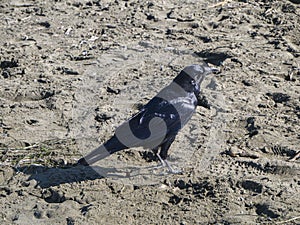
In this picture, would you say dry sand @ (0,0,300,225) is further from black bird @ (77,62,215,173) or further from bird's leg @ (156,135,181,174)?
black bird @ (77,62,215,173)

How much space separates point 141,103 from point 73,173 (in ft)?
4.90

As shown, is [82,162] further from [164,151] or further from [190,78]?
[190,78]

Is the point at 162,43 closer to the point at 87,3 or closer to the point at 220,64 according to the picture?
the point at 220,64

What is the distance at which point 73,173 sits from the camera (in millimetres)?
7238

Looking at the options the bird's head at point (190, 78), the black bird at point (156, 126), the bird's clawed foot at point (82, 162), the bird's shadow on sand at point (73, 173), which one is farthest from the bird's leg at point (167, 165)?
the bird's head at point (190, 78)

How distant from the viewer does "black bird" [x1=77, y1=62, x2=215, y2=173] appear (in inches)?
279

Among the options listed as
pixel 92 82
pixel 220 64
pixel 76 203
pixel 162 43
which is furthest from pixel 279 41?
pixel 76 203

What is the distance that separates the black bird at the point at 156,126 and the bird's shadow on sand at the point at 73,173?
14 cm

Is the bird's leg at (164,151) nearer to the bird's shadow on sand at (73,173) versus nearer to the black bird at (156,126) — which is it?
the black bird at (156,126)

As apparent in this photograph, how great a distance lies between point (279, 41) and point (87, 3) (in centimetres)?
316

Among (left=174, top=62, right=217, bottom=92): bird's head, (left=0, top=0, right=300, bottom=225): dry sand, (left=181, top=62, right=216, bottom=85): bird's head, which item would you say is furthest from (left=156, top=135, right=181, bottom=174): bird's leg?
(left=181, top=62, right=216, bottom=85): bird's head

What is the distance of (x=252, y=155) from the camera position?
724cm

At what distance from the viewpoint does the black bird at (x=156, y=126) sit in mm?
7090

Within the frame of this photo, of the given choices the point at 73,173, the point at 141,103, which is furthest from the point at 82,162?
the point at 141,103
